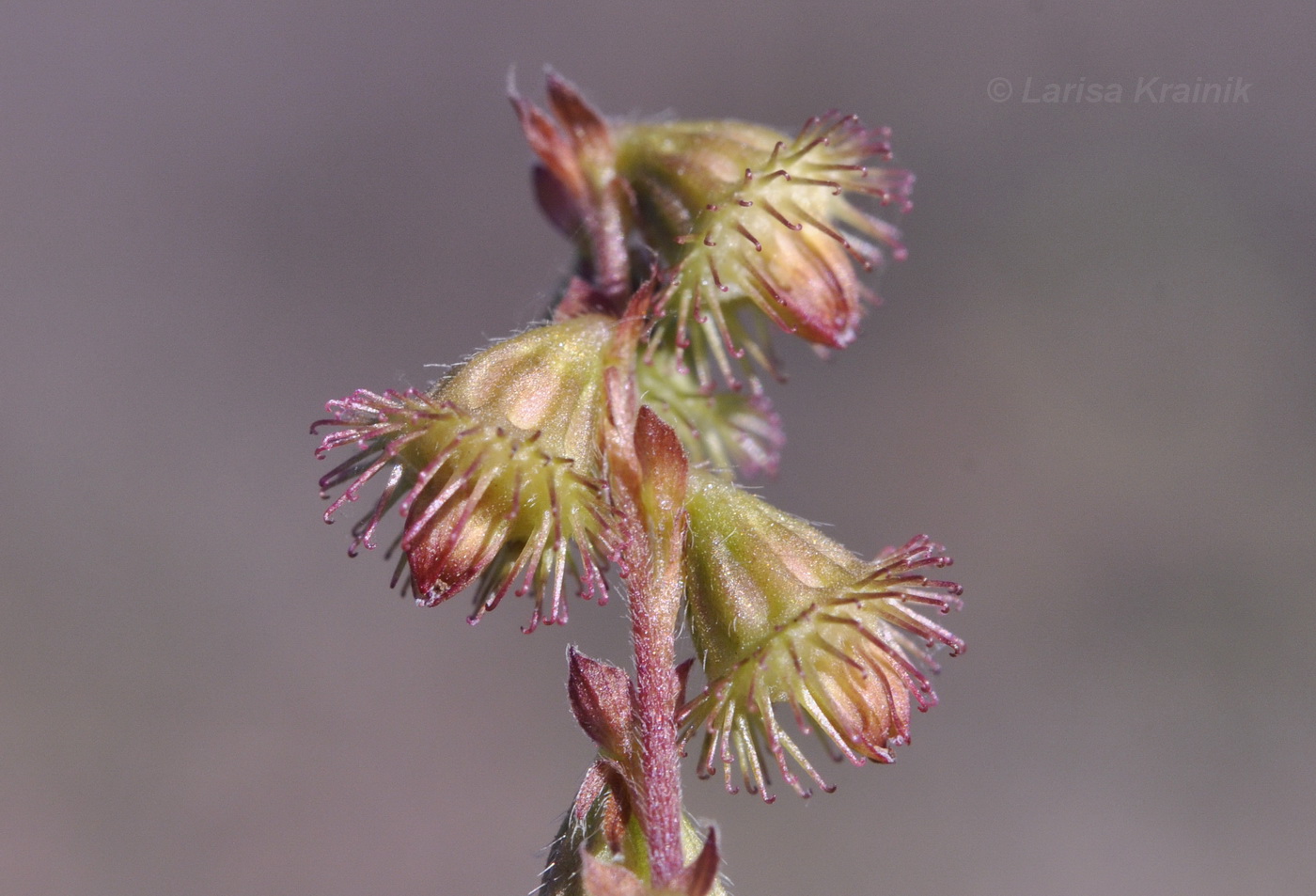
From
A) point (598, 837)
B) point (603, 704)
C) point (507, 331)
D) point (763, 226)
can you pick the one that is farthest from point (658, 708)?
point (507, 331)

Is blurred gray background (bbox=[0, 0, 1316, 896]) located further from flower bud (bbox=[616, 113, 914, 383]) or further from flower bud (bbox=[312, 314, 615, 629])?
flower bud (bbox=[312, 314, 615, 629])

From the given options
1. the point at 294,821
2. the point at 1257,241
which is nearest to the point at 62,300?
the point at 294,821

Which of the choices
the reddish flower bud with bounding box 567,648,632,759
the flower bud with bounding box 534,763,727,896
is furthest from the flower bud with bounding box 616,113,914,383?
the flower bud with bounding box 534,763,727,896

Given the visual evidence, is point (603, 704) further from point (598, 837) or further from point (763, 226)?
point (763, 226)

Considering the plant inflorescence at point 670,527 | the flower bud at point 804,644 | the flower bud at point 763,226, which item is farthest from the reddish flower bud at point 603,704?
the flower bud at point 763,226

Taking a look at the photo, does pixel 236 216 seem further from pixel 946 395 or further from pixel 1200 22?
pixel 1200 22
